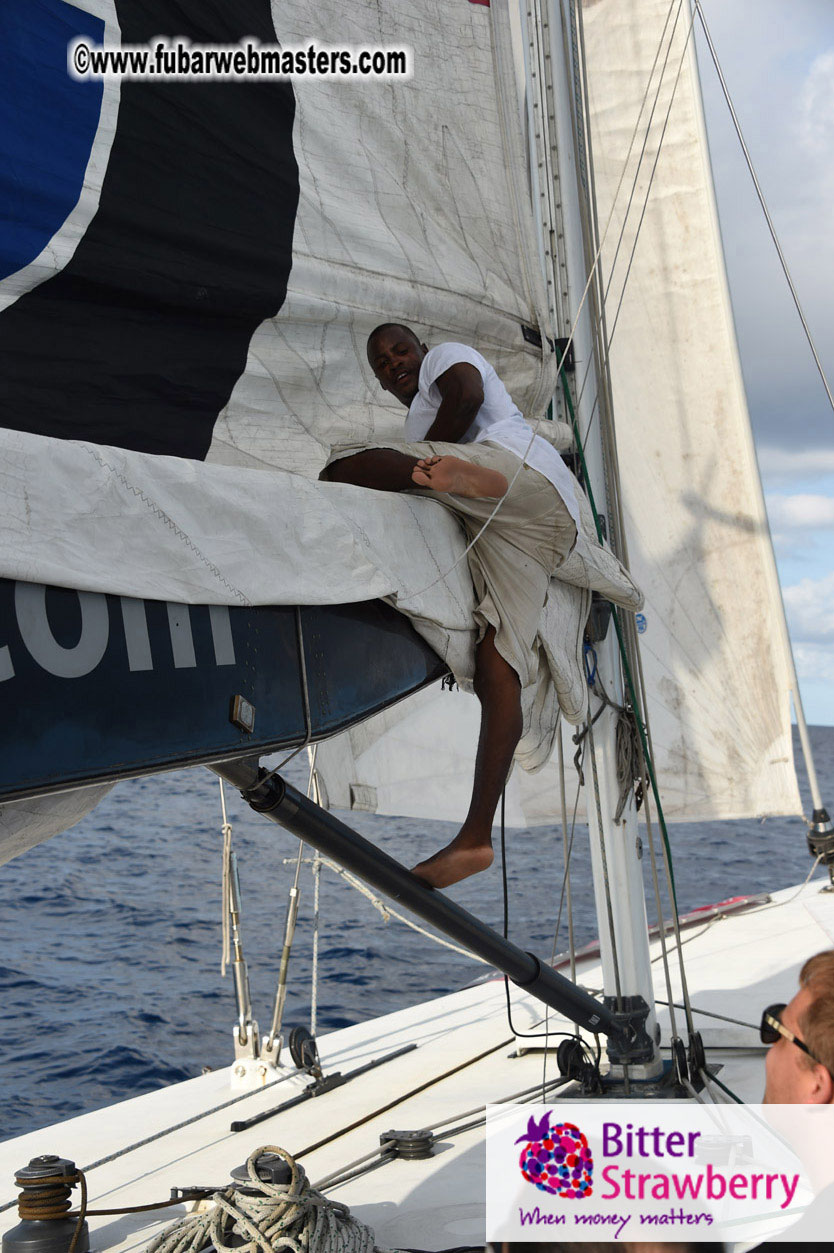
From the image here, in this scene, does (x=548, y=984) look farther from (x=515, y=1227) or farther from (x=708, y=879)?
(x=708, y=879)

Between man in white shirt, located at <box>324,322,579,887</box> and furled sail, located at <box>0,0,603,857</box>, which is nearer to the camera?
furled sail, located at <box>0,0,603,857</box>

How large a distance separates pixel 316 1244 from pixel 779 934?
3892 mm

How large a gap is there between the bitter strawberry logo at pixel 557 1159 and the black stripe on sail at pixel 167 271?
4.49 feet

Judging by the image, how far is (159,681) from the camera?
131 cm

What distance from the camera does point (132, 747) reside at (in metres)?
1.25

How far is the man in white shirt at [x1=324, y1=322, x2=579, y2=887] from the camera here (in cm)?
196

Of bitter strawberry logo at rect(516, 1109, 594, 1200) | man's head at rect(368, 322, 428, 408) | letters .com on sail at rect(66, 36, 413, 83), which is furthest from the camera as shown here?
man's head at rect(368, 322, 428, 408)

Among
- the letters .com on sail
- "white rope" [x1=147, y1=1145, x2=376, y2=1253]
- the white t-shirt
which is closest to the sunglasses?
the white t-shirt

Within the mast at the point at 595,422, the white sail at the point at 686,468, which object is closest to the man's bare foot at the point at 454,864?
the mast at the point at 595,422

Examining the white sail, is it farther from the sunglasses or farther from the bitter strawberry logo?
the sunglasses

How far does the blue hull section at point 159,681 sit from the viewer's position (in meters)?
1.15

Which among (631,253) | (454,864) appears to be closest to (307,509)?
(454,864)

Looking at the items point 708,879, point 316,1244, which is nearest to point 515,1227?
point 316,1244

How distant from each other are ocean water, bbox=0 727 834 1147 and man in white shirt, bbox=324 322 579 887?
238 centimetres
